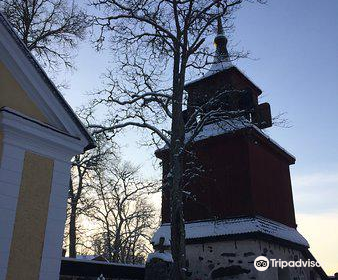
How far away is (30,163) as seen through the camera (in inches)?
261

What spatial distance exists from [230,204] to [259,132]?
341 centimetres

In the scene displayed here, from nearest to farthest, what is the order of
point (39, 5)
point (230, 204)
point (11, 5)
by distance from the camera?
point (11, 5) < point (39, 5) < point (230, 204)

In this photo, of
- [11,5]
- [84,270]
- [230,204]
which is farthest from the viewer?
[230,204]

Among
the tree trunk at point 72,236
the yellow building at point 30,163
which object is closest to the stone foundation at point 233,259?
the tree trunk at point 72,236

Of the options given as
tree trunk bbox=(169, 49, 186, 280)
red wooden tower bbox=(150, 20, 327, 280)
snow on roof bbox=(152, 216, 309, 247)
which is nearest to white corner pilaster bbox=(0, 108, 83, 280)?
tree trunk bbox=(169, 49, 186, 280)

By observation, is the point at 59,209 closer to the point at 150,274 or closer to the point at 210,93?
the point at 150,274

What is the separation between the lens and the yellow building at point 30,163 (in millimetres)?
6094

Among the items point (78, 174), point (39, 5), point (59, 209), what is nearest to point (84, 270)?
point (59, 209)

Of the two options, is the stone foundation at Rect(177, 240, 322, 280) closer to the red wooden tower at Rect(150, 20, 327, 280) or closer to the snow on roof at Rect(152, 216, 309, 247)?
the red wooden tower at Rect(150, 20, 327, 280)

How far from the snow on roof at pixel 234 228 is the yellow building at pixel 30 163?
849 centimetres

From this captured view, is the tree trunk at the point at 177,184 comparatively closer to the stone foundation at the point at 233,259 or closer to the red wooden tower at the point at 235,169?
the red wooden tower at the point at 235,169

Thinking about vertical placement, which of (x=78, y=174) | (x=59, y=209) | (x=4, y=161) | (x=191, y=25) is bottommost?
(x=59, y=209)

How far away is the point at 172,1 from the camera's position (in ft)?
41.5

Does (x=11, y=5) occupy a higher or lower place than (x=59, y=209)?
higher
